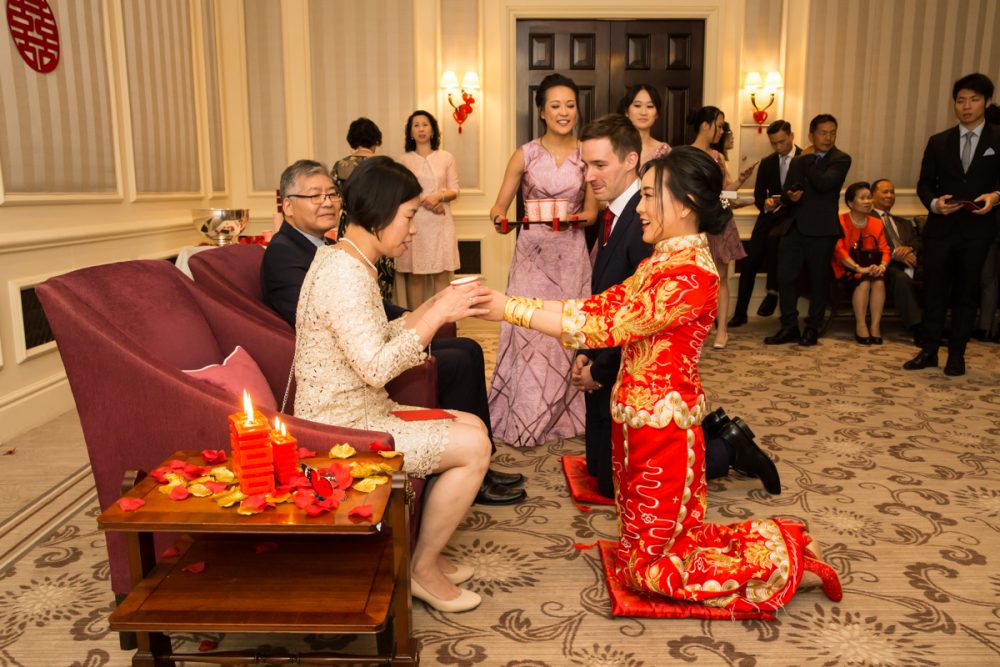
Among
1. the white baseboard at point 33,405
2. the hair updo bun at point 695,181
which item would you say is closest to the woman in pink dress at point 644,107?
the hair updo bun at point 695,181

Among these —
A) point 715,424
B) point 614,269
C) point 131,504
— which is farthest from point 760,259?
point 131,504

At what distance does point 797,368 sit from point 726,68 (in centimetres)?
312

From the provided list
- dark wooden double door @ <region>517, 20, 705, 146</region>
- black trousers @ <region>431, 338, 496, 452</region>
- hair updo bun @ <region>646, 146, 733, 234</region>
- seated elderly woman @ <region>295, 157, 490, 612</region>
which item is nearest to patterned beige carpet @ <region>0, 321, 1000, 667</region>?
seated elderly woman @ <region>295, 157, 490, 612</region>

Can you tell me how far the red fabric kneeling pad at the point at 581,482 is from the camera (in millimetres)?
2904

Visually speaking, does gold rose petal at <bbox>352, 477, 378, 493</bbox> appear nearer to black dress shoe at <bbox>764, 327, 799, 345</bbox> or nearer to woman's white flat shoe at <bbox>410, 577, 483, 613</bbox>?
woman's white flat shoe at <bbox>410, 577, 483, 613</bbox>

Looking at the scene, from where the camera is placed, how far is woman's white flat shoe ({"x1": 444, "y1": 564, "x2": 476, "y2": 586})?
2277 millimetres

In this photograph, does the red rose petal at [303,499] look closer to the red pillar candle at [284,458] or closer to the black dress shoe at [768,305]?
the red pillar candle at [284,458]

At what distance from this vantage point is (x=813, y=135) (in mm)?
5762

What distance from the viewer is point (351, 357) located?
6.45 ft

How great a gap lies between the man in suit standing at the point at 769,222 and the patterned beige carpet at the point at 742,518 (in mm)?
2426

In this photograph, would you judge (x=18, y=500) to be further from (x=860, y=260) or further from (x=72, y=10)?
(x=860, y=260)

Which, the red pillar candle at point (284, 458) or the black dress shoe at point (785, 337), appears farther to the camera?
the black dress shoe at point (785, 337)

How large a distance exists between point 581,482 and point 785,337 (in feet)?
11.2

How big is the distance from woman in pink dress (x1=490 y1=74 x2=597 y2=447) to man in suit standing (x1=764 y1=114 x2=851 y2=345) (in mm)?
2717
